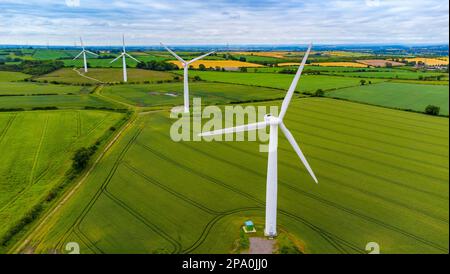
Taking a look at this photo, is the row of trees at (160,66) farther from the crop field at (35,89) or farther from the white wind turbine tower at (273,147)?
the white wind turbine tower at (273,147)

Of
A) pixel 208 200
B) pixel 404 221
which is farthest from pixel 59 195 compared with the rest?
pixel 404 221

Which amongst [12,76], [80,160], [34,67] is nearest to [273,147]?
[80,160]

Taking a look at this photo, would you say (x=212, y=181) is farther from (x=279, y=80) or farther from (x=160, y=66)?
(x=160, y=66)

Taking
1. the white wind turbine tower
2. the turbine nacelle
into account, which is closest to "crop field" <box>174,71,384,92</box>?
the white wind turbine tower

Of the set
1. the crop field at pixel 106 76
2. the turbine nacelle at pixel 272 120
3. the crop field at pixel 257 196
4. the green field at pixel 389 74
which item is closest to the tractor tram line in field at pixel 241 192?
the crop field at pixel 257 196
